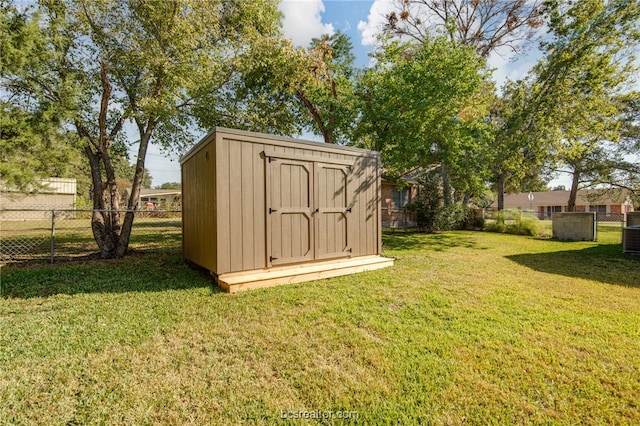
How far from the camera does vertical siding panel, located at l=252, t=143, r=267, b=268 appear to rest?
409 centimetres

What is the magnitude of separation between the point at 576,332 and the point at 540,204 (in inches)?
1770

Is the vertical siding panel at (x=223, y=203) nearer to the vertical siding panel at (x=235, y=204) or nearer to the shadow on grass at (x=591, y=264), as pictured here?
the vertical siding panel at (x=235, y=204)

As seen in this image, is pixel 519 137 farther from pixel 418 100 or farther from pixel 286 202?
pixel 286 202

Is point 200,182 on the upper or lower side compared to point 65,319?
upper

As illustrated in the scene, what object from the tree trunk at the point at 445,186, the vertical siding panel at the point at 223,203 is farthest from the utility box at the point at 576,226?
the vertical siding panel at the point at 223,203

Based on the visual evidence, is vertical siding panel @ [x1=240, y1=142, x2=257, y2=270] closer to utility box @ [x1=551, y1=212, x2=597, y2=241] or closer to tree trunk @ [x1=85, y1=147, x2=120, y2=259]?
tree trunk @ [x1=85, y1=147, x2=120, y2=259]

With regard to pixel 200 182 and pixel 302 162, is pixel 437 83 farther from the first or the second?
pixel 200 182

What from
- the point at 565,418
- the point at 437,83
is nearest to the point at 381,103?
the point at 437,83

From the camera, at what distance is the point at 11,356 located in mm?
2205

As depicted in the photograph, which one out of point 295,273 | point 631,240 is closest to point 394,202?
point 631,240

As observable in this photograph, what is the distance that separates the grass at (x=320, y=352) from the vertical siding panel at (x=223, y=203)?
467mm

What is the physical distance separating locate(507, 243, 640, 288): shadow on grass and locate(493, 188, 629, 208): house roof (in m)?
22.1

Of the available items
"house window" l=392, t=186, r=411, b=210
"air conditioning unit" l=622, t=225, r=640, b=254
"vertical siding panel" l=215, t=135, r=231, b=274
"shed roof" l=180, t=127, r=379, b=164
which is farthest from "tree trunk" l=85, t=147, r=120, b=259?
"house window" l=392, t=186, r=411, b=210

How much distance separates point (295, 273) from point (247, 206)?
4.17 feet
